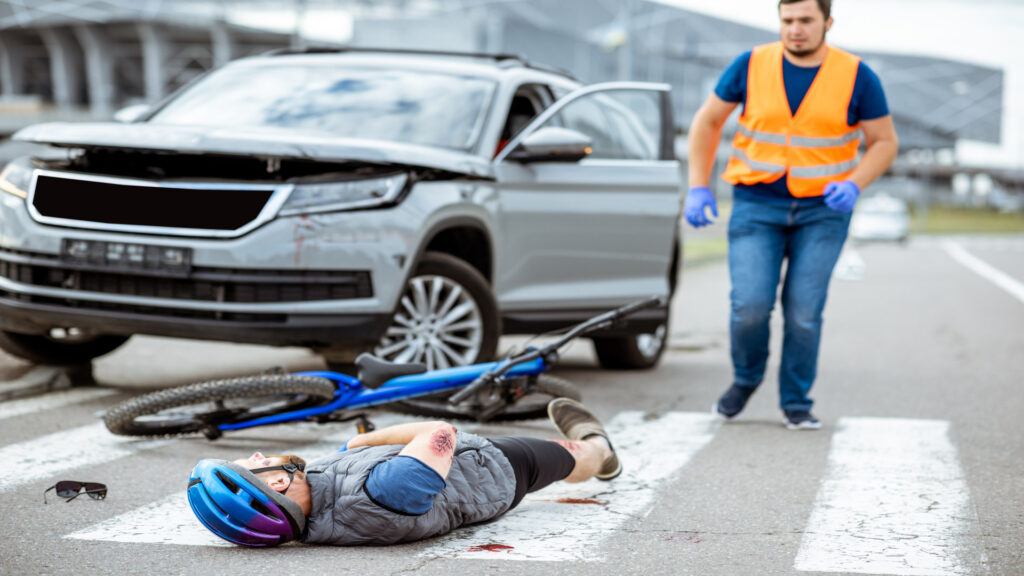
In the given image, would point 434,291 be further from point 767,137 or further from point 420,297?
point 767,137

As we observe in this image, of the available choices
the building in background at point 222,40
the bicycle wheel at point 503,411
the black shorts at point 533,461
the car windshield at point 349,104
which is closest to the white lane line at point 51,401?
the car windshield at point 349,104

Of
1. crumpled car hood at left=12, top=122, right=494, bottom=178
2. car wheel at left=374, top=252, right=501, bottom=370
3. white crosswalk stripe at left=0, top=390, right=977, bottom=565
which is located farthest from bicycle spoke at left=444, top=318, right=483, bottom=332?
crumpled car hood at left=12, top=122, right=494, bottom=178

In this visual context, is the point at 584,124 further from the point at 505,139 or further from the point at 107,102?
the point at 107,102

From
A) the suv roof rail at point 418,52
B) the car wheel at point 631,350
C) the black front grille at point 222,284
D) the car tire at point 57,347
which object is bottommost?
the car wheel at point 631,350

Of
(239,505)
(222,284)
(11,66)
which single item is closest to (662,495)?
(239,505)

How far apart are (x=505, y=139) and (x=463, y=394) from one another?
2456 mm

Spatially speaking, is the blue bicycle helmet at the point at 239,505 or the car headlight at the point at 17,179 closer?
the blue bicycle helmet at the point at 239,505

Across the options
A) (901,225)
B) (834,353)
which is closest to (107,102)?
(901,225)

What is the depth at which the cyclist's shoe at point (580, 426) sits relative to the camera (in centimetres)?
508

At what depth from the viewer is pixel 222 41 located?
68.9 metres

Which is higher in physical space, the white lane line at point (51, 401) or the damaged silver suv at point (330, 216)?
the damaged silver suv at point (330, 216)

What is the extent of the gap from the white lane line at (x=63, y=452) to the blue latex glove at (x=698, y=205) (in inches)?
102

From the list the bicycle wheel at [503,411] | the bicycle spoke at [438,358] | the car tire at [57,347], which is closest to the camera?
the bicycle wheel at [503,411]

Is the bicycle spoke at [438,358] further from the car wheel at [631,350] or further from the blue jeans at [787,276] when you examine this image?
the car wheel at [631,350]
